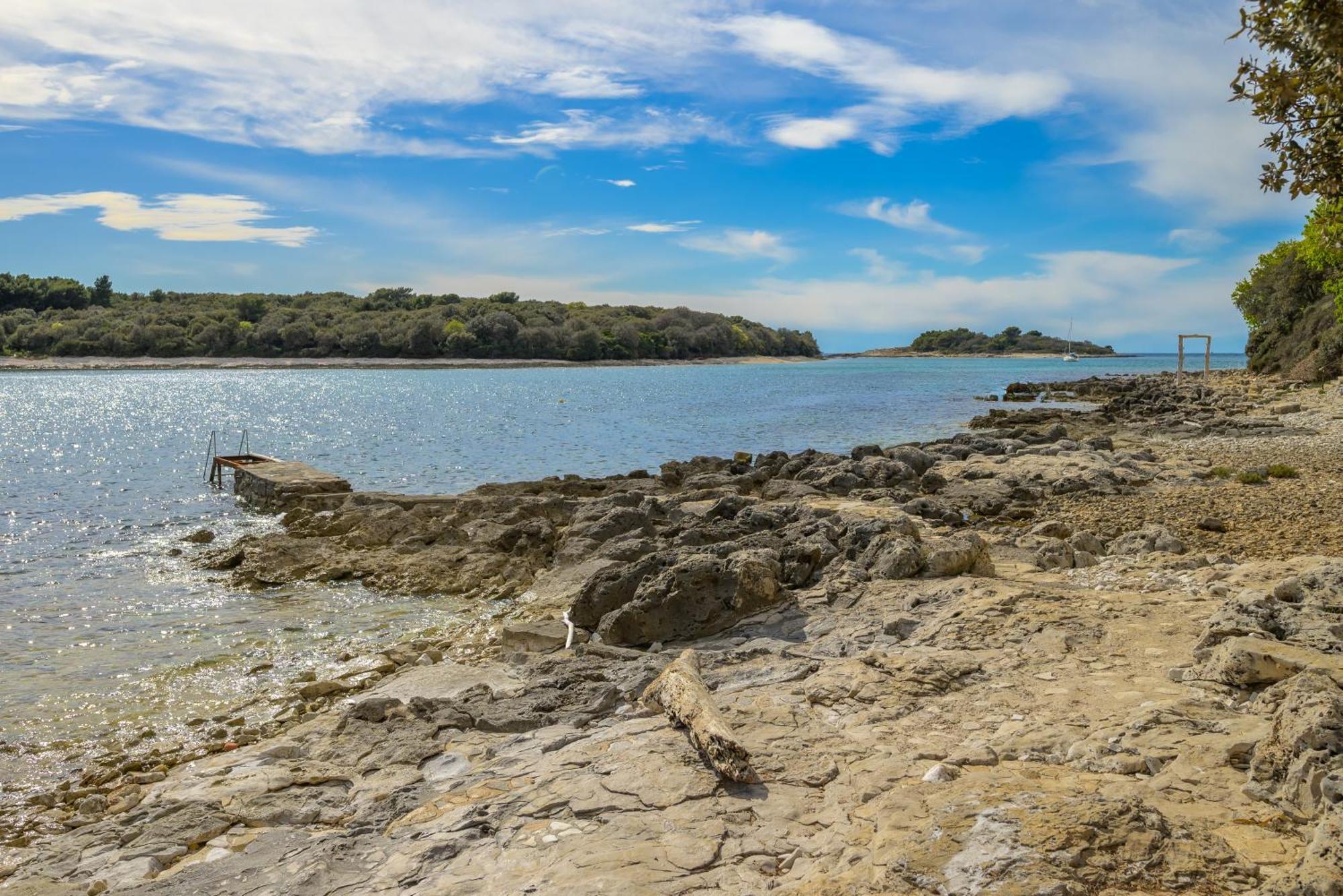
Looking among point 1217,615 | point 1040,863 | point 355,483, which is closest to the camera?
point 1040,863

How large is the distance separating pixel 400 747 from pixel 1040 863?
467 cm

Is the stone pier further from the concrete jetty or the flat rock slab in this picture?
the flat rock slab

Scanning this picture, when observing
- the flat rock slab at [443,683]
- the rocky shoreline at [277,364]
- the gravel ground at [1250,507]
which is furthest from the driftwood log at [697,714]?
the rocky shoreline at [277,364]

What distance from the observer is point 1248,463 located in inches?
730

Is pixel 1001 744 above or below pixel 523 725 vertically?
above

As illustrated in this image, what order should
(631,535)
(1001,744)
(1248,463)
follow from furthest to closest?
(1248,463) < (631,535) < (1001,744)

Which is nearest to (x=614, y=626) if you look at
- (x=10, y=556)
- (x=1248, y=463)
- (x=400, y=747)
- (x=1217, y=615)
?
(x=400, y=747)

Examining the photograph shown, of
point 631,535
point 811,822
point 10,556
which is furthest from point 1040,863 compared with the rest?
point 10,556

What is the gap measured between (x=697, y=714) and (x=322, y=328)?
132738 mm

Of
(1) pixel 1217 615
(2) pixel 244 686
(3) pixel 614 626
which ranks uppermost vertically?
(1) pixel 1217 615

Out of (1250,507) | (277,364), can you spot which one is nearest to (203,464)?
(1250,507)

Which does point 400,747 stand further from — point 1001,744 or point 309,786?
point 1001,744

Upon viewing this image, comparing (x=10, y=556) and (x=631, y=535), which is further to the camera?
(x=10, y=556)

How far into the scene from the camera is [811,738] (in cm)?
550
